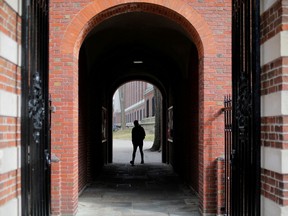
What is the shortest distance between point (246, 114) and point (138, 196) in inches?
243

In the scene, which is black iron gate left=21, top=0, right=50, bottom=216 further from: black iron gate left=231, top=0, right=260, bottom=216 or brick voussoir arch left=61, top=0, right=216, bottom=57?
brick voussoir arch left=61, top=0, right=216, bottom=57

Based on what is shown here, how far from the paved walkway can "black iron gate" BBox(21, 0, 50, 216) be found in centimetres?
378

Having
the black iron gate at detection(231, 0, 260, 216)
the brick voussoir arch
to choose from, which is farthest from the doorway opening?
the black iron gate at detection(231, 0, 260, 216)

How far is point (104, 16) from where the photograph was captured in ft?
28.7

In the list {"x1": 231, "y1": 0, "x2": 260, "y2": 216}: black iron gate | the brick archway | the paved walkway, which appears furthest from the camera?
the paved walkway

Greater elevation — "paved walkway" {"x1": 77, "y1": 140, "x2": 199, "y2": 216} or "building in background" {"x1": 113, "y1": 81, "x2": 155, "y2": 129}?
"building in background" {"x1": 113, "y1": 81, "x2": 155, "y2": 129}

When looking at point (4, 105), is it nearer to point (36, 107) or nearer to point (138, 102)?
point (36, 107)

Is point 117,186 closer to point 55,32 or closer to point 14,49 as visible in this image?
point 55,32

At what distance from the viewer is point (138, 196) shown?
1044 cm

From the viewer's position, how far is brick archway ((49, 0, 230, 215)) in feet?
27.0

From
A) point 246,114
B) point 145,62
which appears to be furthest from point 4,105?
point 145,62

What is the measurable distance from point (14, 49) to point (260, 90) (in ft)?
7.72

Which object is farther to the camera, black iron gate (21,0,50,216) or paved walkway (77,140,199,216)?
paved walkway (77,140,199,216)

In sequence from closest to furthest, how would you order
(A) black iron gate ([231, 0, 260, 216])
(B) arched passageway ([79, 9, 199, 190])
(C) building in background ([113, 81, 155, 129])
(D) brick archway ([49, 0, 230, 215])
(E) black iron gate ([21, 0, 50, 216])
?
1. (E) black iron gate ([21, 0, 50, 216])
2. (A) black iron gate ([231, 0, 260, 216])
3. (D) brick archway ([49, 0, 230, 215])
4. (B) arched passageway ([79, 9, 199, 190])
5. (C) building in background ([113, 81, 155, 129])
